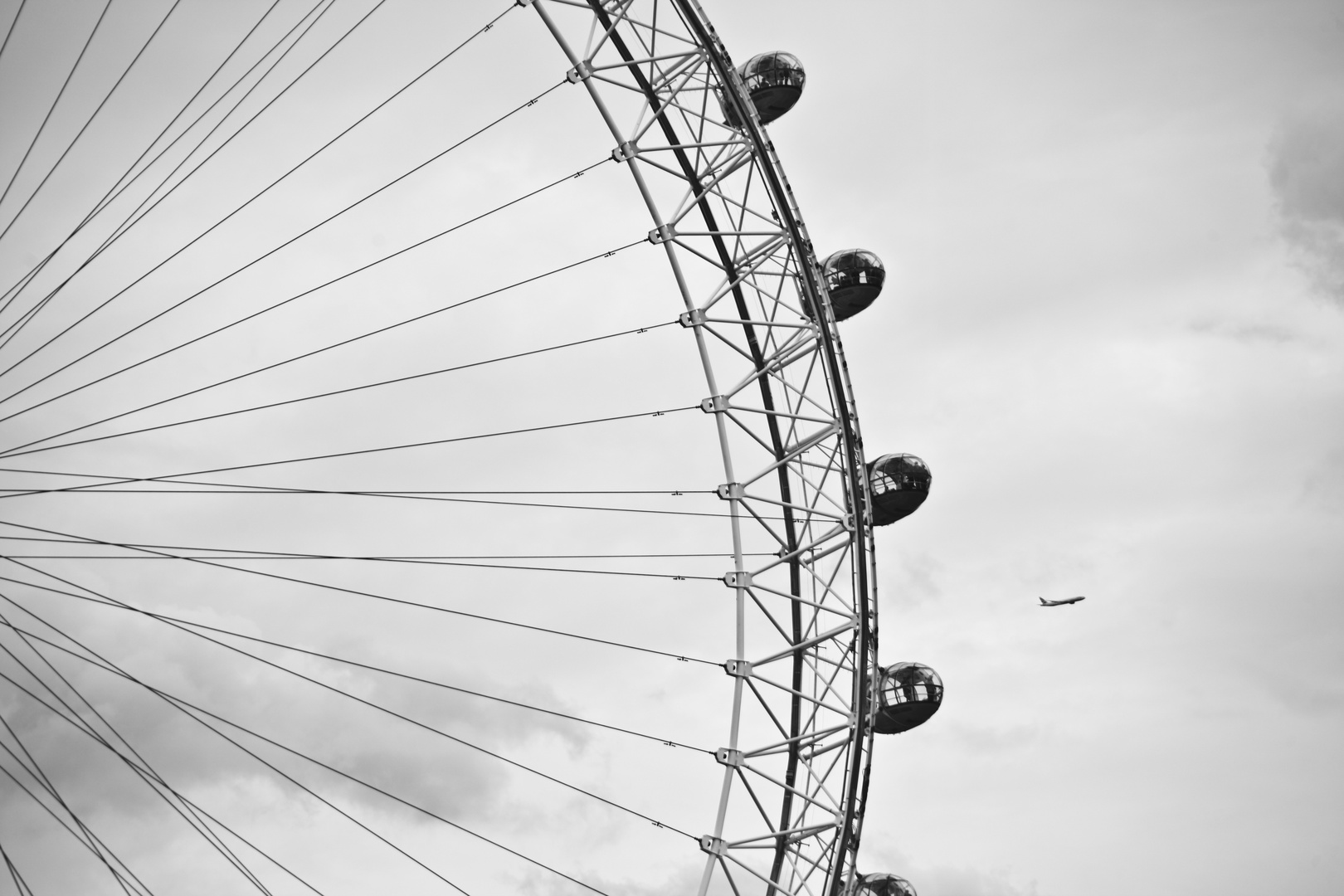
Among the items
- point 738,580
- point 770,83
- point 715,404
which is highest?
point 770,83

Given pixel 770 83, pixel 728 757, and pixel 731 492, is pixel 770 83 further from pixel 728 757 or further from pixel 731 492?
pixel 728 757

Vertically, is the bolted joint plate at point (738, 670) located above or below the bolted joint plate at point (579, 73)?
below

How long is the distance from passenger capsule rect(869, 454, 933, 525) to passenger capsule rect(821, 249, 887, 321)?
7.68 feet

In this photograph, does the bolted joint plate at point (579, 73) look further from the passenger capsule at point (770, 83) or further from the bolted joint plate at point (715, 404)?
the bolted joint plate at point (715, 404)

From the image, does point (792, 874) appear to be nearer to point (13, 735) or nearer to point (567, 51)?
point (13, 735)

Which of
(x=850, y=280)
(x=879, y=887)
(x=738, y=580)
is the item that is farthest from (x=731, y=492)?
(x=879, y=887)

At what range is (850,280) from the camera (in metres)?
19.7

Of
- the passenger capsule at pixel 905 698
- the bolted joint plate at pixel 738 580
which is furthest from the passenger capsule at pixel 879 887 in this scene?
the bolted joint plate at pixel 738 580

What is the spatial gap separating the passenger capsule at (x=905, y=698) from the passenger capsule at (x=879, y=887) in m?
2.03

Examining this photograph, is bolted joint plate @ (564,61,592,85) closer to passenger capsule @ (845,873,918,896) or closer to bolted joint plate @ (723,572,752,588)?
bolted joint plate @ (723,572,752,588)

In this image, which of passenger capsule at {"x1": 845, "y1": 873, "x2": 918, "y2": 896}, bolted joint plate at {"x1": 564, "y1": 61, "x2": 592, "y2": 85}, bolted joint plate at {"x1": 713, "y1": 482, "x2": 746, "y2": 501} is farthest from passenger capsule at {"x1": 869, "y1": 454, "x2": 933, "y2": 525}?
bolted joint plate at {"x1": 564, "y1": 61, "x2": 592, "y2": 85}

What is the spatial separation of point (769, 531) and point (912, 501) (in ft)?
7.29

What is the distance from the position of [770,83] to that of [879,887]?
11690 mm

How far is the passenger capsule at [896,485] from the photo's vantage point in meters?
19.2
